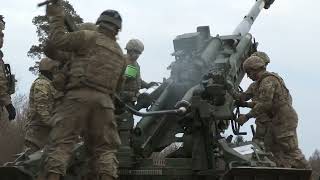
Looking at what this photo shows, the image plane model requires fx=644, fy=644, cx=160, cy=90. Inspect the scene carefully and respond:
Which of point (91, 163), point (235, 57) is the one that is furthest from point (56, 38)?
point (235, 57)

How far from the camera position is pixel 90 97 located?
5.57m

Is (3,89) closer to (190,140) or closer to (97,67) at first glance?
(190,140)

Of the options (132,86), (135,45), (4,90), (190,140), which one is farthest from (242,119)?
(4,90)

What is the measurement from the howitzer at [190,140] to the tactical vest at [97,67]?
1212 millimetres

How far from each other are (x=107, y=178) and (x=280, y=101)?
11.6 ft

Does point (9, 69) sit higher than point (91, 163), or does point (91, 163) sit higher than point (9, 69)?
point (9, 69)

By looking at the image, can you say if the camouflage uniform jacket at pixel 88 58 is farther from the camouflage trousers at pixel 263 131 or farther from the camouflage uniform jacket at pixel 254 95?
the camouflage trousers at pixel 263 131

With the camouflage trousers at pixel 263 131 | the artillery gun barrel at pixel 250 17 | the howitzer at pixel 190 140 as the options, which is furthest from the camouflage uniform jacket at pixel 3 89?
the artillery gun barrel at pixel 250 17

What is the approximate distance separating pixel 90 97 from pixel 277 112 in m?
3.64

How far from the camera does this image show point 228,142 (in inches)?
297

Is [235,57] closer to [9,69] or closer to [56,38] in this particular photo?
[9,69]

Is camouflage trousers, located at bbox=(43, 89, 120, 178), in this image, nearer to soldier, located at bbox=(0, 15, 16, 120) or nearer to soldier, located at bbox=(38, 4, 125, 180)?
soldier, located at bbox=(38, 4, 125, 180)

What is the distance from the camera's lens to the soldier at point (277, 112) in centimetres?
819

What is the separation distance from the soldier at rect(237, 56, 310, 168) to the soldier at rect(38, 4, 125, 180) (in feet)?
9.62
